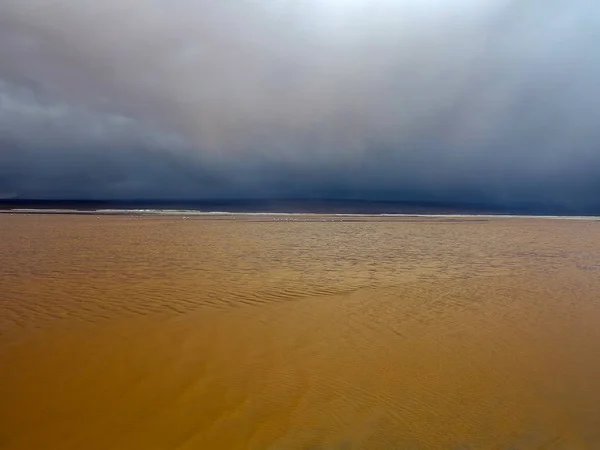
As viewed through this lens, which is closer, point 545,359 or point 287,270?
point 545,359

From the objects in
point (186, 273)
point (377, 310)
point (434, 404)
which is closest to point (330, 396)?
point (434, 404)

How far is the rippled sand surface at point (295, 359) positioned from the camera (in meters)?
5.28

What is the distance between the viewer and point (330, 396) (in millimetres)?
6207

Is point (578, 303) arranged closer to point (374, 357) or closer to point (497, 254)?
point (374, 357)

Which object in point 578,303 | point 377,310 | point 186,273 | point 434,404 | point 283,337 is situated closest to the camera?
point 434,404

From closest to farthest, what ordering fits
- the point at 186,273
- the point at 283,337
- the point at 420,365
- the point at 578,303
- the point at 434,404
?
the point at 434,404 → the point at 420,365 → the point at 283,337 → the point at 578,303 → the point at 186,273

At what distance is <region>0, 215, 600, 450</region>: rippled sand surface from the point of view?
528 cm

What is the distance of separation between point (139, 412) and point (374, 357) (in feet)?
12.5

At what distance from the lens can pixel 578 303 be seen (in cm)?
1173

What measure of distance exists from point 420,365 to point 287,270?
29.4ft

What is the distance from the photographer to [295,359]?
24.7 ft

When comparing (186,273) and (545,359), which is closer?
(545,359)

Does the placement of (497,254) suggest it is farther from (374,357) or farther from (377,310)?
(374,357)

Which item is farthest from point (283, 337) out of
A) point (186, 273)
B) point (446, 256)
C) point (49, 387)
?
point (446, 256)
